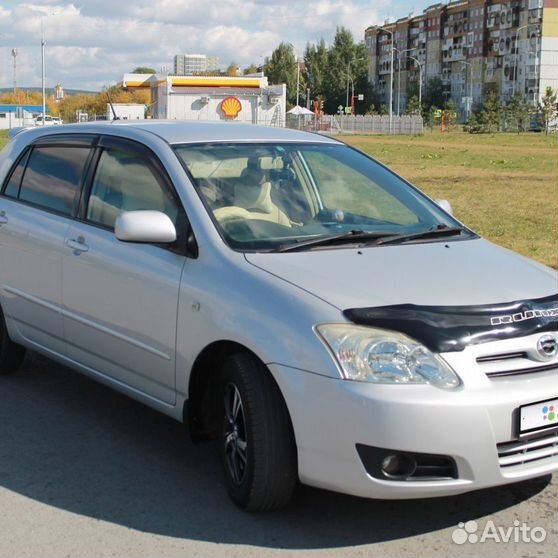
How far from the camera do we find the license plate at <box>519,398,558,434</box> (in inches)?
143

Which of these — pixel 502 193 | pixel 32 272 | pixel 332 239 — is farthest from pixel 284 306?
pixel 502 193

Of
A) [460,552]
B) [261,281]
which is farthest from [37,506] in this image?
[460,552]

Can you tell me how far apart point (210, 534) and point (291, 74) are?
452 feet

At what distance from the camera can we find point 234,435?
412 centimetres

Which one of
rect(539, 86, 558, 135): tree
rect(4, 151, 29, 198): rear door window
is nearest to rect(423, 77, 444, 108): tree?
rect(539, 86, 558, 135): tree

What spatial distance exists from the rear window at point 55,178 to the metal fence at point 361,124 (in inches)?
2888

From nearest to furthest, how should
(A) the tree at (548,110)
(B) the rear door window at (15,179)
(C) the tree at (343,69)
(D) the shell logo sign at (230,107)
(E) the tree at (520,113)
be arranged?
1. (B) the rear door window at (15,179)
2. (D) the shell logo sign at (230,107)
3. (A) the tree at (548,110)
4. (E) the tree at (520,113)
5. (C) the tree at (343,69)

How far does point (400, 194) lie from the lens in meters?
5.34

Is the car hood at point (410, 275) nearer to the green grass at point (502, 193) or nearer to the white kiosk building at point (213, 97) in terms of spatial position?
the green grass at point (502, 193)

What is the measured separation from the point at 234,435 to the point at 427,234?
1445mm

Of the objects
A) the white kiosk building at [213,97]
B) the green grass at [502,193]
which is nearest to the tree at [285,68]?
the white kiosk building at [213,97]

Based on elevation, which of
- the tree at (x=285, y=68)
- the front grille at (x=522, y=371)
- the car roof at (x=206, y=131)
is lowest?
the front grille at (x=522, y=371)

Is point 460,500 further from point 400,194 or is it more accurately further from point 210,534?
point 400,194

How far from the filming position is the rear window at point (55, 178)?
5453 millimetres
